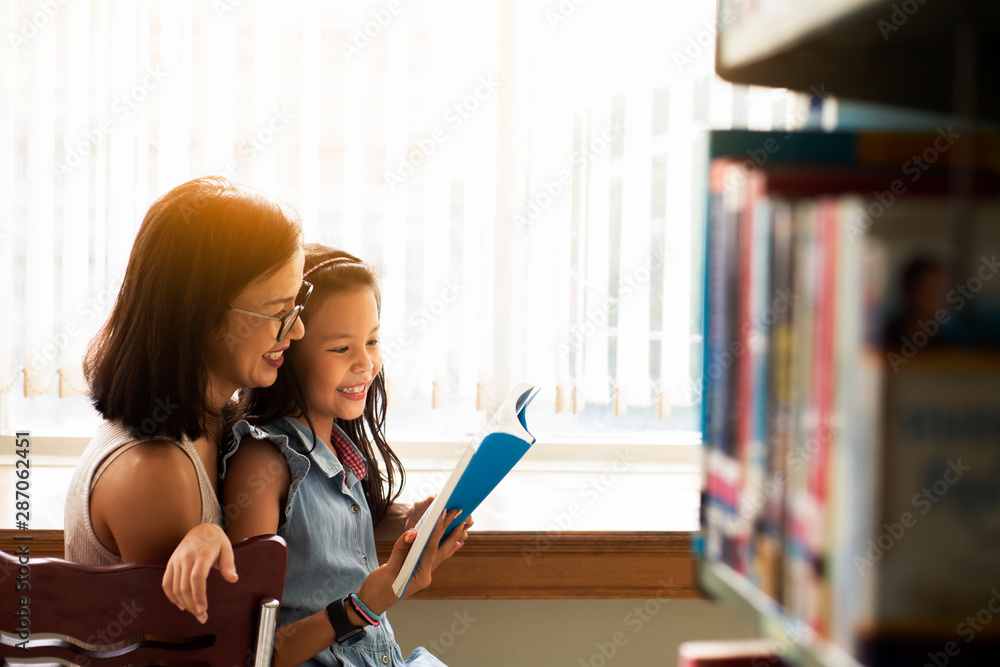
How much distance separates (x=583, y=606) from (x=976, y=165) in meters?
1.33

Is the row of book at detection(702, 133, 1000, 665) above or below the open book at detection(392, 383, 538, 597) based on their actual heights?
above

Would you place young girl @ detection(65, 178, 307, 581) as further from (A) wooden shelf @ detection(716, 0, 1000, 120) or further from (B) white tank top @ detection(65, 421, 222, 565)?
(A) wooden shelf @ detection(716, 0, 1000, 120)

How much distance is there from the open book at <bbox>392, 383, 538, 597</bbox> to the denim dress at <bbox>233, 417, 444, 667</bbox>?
0.46ft

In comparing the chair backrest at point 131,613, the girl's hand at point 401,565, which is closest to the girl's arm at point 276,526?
the girl's hand at point 401,565

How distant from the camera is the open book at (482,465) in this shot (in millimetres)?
933

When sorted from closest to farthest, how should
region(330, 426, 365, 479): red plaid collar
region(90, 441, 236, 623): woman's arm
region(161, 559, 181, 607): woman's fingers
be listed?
1. region(161, 559, 181, 607): woman's fingers
2. region(90, 441, 236, 623): woman's arm
3. region(330, 426, 365, 479): red plaid collar

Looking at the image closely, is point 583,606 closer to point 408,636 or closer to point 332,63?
point 408,636

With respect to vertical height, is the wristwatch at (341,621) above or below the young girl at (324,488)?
below

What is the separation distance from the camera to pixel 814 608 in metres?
0.37

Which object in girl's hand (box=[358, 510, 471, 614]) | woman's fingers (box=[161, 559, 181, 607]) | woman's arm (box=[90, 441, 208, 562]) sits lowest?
girl's hand (box=[358, 510, 471, 614])

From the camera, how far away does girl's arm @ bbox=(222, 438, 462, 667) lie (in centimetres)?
104

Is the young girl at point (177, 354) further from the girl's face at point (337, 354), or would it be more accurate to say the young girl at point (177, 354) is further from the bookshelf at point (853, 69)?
the bookshelf at point (853, 69)

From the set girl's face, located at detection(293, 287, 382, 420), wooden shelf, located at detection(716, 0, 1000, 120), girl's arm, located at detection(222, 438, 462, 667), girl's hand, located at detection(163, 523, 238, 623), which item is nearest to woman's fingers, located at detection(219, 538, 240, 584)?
girl's hand, located at detection(163, 523, 238, 623)

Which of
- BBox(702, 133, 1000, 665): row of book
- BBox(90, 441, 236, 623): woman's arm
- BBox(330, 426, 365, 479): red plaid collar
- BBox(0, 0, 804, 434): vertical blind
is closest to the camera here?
BBox(702, 133, 1000, 665): row of book
